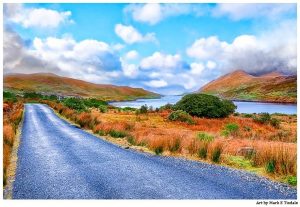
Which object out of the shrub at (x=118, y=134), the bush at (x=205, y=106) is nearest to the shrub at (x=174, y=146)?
the shrub at (x=118, y=134)

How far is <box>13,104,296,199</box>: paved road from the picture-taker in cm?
894

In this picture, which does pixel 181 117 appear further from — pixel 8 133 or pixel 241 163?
pixel 241 163

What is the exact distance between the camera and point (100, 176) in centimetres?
1086

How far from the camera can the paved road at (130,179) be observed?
8.94 meters

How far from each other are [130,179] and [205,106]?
36883mm

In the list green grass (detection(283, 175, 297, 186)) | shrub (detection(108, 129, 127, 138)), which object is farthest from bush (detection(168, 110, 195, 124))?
green grass (detection(283, 175, 297, 186))

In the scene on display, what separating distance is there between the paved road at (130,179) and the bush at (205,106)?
3218 centimetres

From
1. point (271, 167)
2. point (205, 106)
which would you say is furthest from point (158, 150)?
point (205, 106)

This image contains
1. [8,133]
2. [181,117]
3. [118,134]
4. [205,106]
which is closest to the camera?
[8,133]

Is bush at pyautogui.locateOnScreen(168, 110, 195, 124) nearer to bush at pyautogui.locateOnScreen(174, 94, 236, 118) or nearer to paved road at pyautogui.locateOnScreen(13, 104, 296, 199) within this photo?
bush at pyautogui.locateOnScreen(174, 94, 236, 118)

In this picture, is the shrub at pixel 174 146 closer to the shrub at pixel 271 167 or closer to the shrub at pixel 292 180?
the shrub at pixel 271 167

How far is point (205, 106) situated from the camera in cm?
4638

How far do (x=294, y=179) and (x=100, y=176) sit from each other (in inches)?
217

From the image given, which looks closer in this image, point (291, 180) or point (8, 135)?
point (291, 180)
